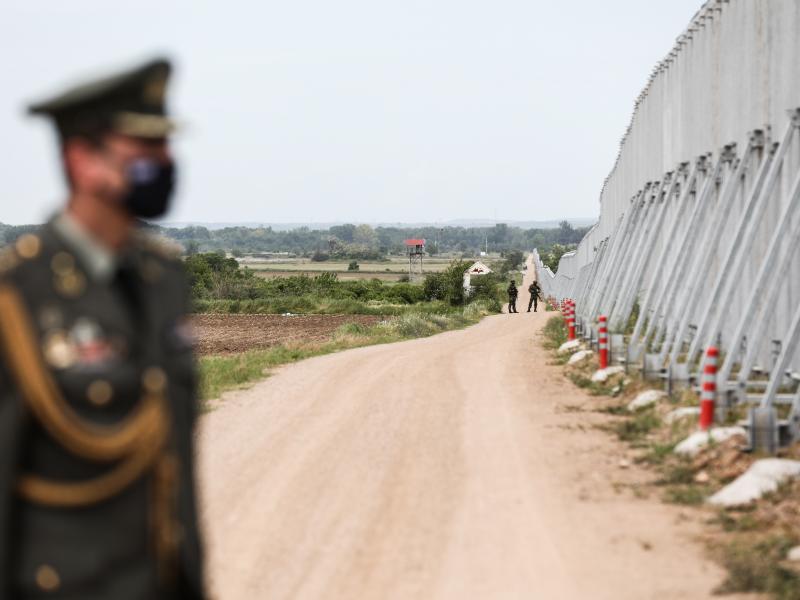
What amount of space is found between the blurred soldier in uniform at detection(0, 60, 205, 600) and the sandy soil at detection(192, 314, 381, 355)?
110 ft

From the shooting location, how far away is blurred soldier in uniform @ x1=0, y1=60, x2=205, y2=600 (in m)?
2.85

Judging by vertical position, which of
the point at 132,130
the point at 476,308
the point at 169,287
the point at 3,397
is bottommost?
the point at 476,308

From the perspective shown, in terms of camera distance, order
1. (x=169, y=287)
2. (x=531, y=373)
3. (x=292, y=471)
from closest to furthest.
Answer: (x=169, y=287) → (x=292, y=471) → (x=531, y=373)

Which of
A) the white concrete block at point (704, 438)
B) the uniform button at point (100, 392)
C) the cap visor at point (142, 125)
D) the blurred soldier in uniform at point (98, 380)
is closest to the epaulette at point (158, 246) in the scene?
the blurred soldier in uniform at point (98, 380)

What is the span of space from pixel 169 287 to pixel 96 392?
41 cm

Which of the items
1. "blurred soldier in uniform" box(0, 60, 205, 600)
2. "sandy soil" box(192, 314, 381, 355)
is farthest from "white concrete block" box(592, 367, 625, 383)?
"blurred soldier in uniform" box(0, 60, 205, 600)

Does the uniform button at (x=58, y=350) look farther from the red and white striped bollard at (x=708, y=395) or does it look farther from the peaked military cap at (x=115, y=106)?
the red and white striped bollard at (x=708, y=395)

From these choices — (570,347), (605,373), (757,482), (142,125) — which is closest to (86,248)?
(142,125)

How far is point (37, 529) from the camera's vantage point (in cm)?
291

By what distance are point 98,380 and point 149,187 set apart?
49 cm

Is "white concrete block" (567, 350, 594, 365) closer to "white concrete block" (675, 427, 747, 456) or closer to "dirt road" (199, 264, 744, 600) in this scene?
"dirt road" (199, 264, 744, 600)

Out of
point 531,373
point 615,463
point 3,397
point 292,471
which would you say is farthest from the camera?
point 531,373

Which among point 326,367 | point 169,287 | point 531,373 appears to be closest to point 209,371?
point 326,367

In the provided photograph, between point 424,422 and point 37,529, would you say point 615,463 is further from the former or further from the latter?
point 37,529
